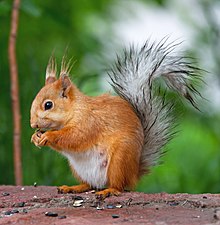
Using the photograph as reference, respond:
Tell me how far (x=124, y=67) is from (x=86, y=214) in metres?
1.18

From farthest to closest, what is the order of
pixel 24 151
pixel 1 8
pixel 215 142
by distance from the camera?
pixel 215 142, pixel 24 151, pixel 1 8

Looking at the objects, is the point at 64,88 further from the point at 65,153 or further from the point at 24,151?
the point at 24,151

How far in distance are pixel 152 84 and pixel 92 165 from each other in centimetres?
61

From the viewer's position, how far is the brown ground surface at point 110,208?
3.18 meters

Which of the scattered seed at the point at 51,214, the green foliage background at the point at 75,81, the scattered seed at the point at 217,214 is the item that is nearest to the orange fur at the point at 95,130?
the scattered seed at the point at 51,214

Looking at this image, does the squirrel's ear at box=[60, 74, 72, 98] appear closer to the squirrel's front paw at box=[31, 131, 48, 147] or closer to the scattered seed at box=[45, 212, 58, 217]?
the squirrel's front paw at box=[31, 131, 48, 147]

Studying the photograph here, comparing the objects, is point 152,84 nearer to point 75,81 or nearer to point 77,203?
point 77,203

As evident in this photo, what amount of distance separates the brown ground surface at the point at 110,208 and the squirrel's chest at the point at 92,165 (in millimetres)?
138

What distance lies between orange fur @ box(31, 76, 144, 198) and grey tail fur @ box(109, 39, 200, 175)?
3.3 inches

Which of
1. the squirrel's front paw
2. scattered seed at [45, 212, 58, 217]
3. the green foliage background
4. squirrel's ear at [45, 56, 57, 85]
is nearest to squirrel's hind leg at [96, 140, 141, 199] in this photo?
the squirrel's front paw

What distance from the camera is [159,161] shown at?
14.0ft

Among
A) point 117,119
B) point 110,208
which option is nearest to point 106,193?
point 110,208

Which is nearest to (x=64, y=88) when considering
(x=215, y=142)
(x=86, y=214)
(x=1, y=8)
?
(x=86, y=214)

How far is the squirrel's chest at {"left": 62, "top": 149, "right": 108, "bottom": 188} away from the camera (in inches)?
155
